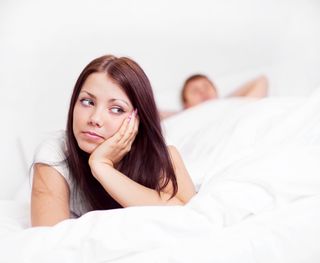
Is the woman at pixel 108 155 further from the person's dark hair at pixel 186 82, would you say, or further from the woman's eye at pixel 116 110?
the person's dark hair at pixel 186 82

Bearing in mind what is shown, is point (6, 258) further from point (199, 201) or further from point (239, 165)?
point (239, 165)

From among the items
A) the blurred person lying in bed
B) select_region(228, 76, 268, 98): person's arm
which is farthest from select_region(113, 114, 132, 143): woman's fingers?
select_region(228, 76, 268, 98): person's arm

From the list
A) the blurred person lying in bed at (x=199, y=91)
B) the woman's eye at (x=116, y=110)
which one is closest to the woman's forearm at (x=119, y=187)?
the woman's eye at (x=116, y=110)

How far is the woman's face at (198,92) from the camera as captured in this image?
190cm

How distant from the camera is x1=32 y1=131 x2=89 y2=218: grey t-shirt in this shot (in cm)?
100

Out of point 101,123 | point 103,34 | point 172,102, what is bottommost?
point 172,102

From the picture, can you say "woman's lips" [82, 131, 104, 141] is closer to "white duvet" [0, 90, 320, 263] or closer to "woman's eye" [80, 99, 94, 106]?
"woman's eye" [80, 99, 94, 106]

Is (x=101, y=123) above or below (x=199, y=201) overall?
above

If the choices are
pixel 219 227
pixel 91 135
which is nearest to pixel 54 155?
pixel 91 135

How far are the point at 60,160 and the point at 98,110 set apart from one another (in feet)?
0.54

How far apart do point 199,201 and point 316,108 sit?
53 centimetres

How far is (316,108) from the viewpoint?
122 centimetres

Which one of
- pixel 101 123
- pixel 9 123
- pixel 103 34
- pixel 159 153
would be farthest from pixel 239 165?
pixel 103 34

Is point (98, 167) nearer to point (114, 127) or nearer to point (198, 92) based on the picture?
point (114, 127)
